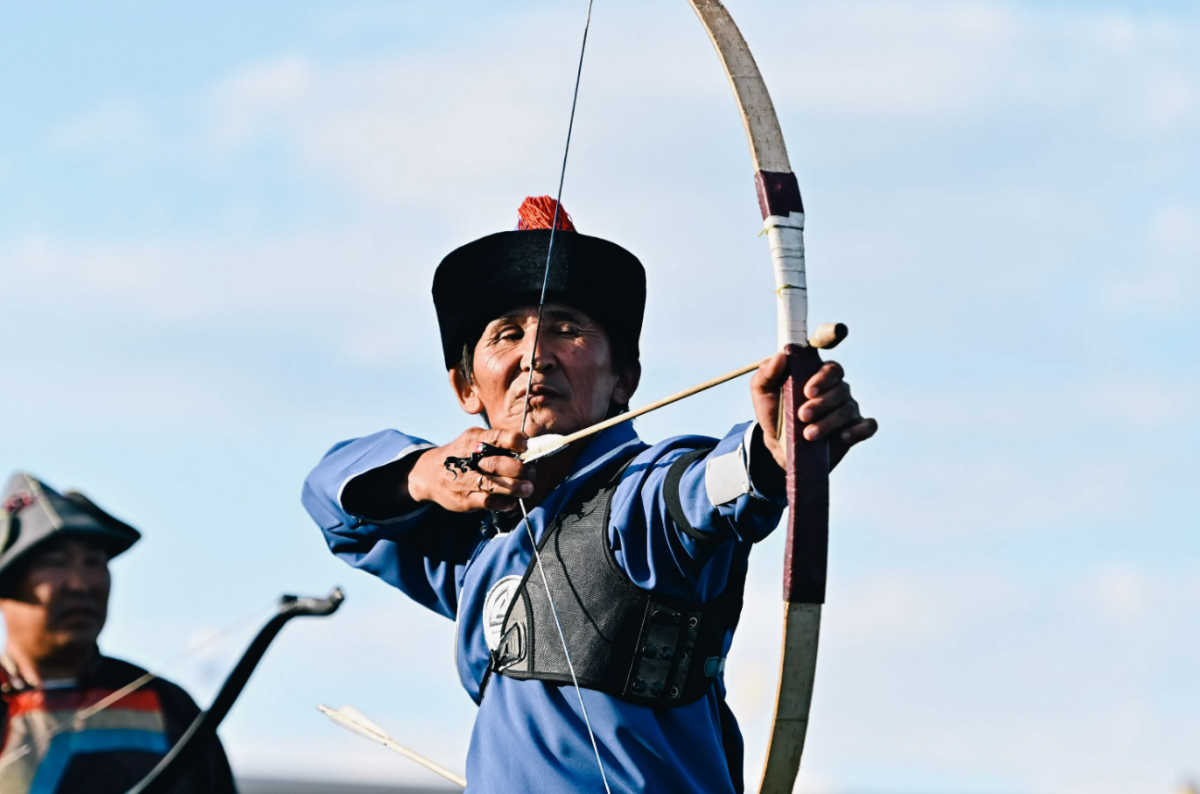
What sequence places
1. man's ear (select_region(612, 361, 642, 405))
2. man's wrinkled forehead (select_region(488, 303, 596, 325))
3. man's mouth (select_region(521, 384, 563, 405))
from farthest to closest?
man's ear (select_region(612, 361, 642, 405)) < man's wrinkled forehead (select_region(488, 303, 596, 325)) < man's mouth (select_region(521, 384, 563, 405))

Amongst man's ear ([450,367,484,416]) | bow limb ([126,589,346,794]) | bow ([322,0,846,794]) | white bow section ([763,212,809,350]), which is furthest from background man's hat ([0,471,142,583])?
white bow section ([763,212,809,350])

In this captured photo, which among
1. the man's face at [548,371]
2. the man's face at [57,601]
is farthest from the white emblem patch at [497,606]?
the man's face at [57,601]

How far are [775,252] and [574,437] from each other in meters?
0.52

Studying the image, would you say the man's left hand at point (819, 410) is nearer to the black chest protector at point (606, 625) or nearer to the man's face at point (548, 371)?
the black chest protector at point (606, 625)

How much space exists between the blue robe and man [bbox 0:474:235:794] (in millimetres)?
589

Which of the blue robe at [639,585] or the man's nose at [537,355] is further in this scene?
the man's nose at [537,355]

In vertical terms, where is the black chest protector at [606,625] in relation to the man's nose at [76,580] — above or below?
above

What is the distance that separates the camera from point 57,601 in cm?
315

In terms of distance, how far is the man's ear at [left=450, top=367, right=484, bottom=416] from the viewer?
13.3 ft

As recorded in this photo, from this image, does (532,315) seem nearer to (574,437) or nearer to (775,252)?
(574,437)

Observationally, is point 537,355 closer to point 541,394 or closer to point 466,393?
point 541,394

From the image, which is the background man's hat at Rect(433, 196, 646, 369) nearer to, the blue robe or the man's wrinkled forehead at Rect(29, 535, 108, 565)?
the blue robe

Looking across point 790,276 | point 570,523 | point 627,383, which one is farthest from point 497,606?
point 790,276

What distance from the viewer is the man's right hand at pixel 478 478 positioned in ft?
11.6
